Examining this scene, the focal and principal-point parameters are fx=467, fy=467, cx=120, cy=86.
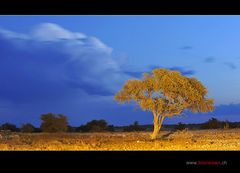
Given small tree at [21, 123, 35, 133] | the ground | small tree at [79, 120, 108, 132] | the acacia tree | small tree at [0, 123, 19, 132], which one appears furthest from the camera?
small tree at [79, 120, 108, 132]

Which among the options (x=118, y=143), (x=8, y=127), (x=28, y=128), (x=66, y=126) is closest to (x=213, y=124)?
(x=66, y=126)

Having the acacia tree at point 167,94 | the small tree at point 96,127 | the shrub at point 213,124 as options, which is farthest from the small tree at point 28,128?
the shrub at point 213,124

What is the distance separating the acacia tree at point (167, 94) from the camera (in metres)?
14.5

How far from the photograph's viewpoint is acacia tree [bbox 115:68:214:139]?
14500 mm

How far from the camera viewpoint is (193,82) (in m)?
14.9

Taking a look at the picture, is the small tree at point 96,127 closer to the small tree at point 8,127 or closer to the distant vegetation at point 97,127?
the distant vegetation at point 97,127

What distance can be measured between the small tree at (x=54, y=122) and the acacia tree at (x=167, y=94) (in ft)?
10.9

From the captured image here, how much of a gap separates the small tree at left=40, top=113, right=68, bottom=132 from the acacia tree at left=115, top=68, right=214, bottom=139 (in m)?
3.33

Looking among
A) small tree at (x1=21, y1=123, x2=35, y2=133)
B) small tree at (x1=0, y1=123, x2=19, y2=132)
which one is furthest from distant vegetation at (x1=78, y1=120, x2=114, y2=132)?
small tree at (x1=0, y1=123, x2=19, y2=132)

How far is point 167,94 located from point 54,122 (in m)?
5.07

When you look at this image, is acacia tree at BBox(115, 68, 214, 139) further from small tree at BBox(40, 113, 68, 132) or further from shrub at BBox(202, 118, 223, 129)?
shrub at BBox(202, 118, 223, 129)

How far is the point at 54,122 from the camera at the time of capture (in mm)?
17656
